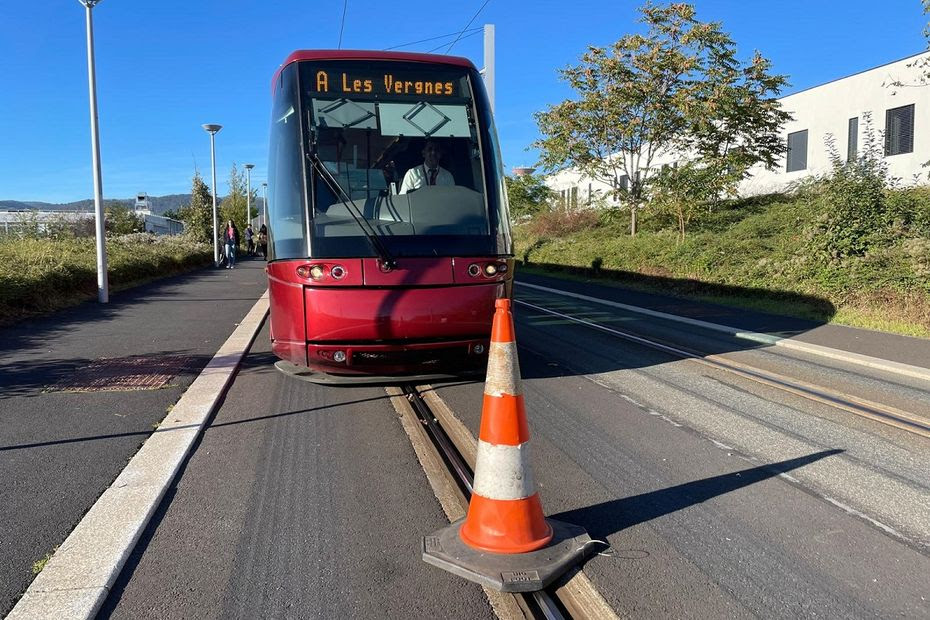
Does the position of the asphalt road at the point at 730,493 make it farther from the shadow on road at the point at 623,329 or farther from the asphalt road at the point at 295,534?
the shadow on road at the point at 623,329

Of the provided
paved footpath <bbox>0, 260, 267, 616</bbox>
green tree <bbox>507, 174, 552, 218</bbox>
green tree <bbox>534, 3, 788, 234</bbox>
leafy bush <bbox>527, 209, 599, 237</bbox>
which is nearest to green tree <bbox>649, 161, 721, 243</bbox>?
green tree <bbox>534, 3, 788, 234</bbox>

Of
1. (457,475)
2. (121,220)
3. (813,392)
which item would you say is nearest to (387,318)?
(457,475)

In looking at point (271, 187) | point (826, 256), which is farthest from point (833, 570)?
point (826, 256)

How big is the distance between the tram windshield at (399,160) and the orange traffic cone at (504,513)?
2.66 m

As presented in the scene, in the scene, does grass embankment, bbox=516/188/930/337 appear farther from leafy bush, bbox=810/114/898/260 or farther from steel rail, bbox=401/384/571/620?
steel rail, bbox=401/384/571/620

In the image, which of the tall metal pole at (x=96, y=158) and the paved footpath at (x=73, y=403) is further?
the tall metal pole at (x=96, y=158)

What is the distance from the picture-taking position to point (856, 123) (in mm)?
26078

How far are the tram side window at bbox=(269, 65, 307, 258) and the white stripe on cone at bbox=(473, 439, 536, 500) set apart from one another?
3043 millimetres

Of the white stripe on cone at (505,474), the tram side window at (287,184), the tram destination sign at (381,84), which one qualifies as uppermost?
the tram destination sign at (381,84)

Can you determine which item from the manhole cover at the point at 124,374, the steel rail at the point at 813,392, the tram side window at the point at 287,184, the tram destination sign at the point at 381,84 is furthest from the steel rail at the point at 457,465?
the steel rail at the point at 813,392

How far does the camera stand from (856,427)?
18.6ft

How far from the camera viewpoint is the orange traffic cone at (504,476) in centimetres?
330

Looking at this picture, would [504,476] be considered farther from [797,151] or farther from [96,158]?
[797,151]

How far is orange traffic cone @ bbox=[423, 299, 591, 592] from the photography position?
10.5 ft
